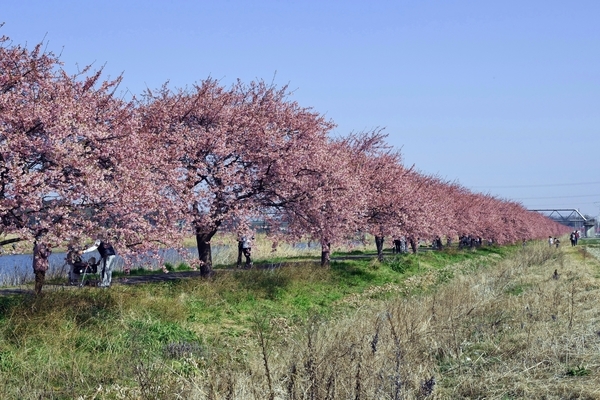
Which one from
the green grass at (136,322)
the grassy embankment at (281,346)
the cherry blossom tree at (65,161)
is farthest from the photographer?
the cherry blossom tree at (65,161)

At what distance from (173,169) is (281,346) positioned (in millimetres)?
7398

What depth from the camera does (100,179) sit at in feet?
43.2

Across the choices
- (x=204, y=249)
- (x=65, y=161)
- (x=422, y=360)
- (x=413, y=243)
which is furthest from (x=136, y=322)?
(x=413, y=243)

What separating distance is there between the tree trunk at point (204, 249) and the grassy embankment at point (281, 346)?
1253 millimetres

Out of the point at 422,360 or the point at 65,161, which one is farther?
the point at 65,161

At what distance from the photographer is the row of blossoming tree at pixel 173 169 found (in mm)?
12359

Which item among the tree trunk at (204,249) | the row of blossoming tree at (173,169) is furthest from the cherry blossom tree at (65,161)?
the tree trunk at (204,249)

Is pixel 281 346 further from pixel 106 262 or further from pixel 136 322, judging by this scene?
pixel 106 262

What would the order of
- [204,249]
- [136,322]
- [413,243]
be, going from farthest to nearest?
[413,243], [204,249], [136,322]

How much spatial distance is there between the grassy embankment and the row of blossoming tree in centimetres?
158

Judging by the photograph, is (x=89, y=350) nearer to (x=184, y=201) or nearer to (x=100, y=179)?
(x=100, y=179)

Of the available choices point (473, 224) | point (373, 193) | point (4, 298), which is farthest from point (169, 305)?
point (473, 224)

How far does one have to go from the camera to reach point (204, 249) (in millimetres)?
20781

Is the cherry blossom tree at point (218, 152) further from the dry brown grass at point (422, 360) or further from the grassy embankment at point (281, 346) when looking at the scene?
the dry brown grass at point (422, 360)
